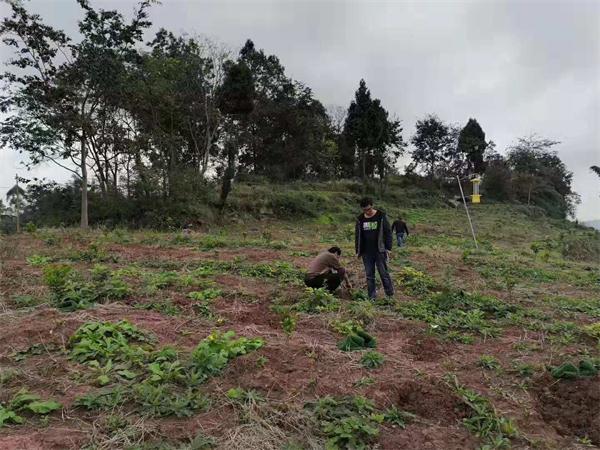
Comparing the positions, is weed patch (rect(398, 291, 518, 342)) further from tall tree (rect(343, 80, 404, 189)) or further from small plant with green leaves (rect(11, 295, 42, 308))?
tall tree (rect(343, 80, 404, 189))

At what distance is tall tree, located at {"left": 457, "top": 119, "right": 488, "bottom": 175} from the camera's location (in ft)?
127

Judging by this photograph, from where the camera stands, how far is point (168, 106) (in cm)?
2184

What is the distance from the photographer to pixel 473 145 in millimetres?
38688

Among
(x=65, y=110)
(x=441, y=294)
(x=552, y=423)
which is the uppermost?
(x=65, y=110)

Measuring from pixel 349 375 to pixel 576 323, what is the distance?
3593 millimetres

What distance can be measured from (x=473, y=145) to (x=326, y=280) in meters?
35.5

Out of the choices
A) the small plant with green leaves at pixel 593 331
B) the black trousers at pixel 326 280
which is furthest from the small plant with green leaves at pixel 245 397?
the small plant with green leaves at pixel 593 331

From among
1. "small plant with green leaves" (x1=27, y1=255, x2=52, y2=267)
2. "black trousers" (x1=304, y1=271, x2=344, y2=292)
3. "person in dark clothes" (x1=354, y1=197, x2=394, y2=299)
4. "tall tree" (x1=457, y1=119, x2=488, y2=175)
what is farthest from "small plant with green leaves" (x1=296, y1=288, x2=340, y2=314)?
"tall tree" (x1=457, y1=119, x2=488, y2=175)

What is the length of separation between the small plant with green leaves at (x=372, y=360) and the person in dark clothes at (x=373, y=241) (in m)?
2.51

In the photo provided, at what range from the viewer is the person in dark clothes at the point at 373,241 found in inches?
261

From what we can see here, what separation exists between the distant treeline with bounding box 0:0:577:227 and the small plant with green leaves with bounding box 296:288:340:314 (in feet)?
39.4

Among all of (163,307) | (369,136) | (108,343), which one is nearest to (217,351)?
(108,343)

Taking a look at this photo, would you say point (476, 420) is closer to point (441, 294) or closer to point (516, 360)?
point (516, 360)

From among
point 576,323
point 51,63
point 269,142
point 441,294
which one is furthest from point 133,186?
point 576,323
